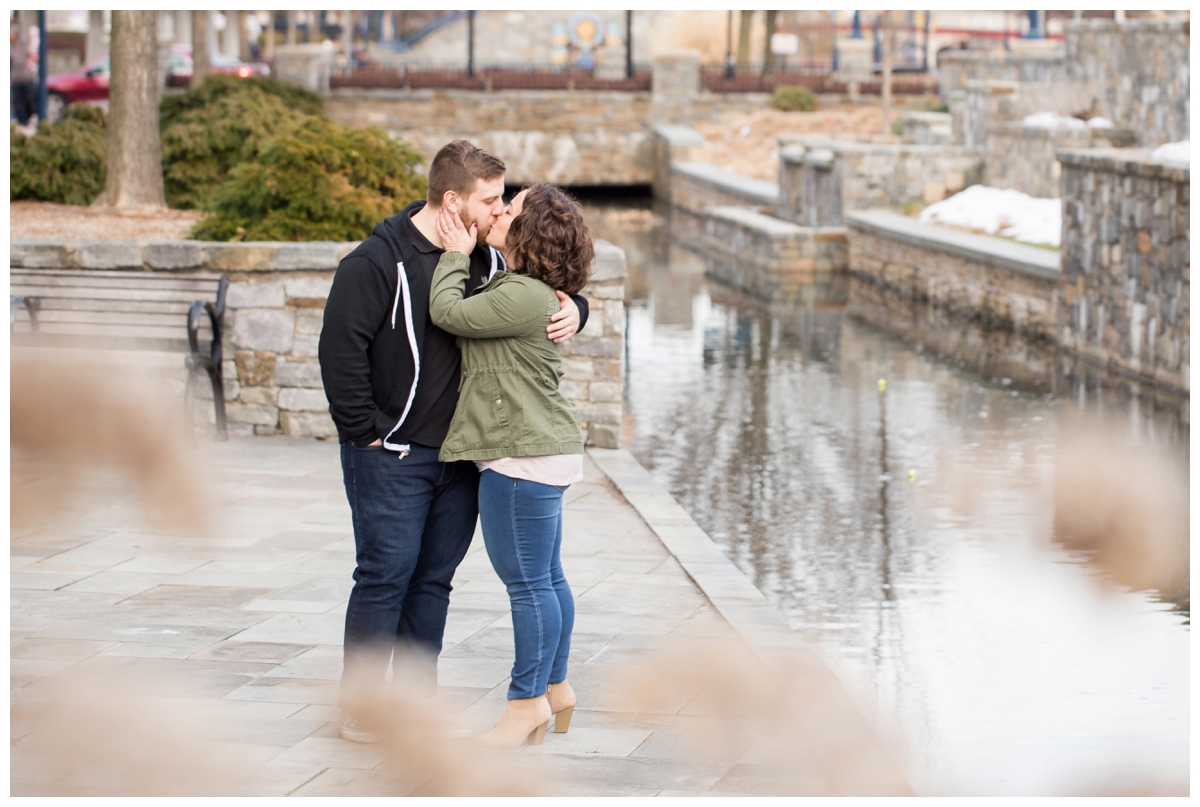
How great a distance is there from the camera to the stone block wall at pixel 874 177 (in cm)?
2186

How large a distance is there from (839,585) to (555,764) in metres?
2.73

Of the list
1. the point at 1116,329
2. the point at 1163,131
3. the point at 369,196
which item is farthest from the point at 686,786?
the point at 1163,131

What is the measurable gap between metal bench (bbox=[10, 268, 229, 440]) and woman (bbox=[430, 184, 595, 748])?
4907 millimetres

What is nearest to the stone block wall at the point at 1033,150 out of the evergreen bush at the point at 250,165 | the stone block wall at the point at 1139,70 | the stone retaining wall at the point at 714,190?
the stone block wall at the point at 1139,70

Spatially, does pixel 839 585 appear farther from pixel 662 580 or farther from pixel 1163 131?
pixel 1163 131

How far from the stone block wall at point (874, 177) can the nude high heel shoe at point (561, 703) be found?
1806cm

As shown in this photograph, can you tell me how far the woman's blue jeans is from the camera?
165 inches

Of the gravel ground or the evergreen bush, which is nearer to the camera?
the evergreen bush

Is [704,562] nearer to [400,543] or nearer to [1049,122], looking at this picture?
[400,543]

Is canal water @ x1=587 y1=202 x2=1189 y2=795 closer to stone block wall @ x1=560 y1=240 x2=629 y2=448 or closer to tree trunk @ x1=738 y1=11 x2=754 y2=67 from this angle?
stone block wall @ x1=560 y1=240 x2=629 y2=448

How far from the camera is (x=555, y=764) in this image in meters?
4.20

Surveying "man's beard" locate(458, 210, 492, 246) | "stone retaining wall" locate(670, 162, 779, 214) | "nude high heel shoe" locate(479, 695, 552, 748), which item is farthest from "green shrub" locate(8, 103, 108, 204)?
"nude high heel shoe" locate(479, 695, 552, 748)

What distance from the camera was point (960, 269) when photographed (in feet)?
55.9

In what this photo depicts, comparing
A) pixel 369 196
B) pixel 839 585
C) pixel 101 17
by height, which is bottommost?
pixel 839 585
